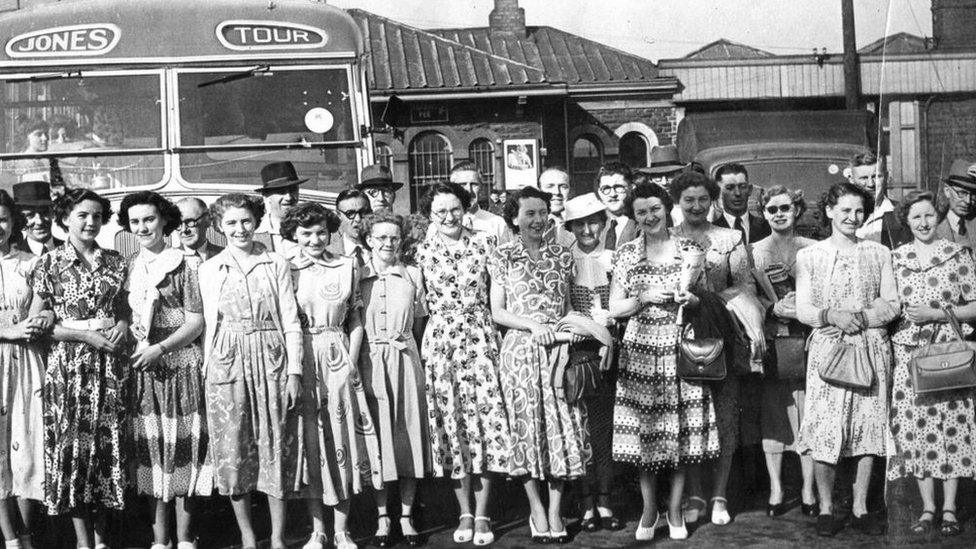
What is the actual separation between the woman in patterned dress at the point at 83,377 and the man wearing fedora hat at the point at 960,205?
4185 millimetres

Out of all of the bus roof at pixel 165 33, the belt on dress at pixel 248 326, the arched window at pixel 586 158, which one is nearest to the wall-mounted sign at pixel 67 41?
the bus roof at pixel 165 33

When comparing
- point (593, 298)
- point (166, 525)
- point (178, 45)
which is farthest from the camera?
point (178, 45)

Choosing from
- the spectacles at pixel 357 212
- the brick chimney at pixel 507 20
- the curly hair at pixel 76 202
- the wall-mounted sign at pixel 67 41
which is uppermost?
the brick chimney at pixel 507 20

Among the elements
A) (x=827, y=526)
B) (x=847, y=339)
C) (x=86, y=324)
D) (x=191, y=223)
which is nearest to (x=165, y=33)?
(x=191, y=223)

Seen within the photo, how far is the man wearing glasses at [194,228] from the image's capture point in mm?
6617

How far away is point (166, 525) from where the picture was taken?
20.7 ft

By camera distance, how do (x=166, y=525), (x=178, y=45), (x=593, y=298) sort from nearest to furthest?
1. (x=166, y=525)
2. (x=593, y=298)
3. (x=178, y=45)

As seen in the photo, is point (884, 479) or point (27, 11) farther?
point (27, 11)

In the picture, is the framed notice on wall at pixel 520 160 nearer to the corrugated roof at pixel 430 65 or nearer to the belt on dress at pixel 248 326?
the corrugated roof at pixel 430 65

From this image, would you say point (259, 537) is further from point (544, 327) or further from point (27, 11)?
point (27, 11)

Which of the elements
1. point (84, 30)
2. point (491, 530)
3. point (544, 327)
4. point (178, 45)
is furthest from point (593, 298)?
point (84, 30)

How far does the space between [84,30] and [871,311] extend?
5.60 meters

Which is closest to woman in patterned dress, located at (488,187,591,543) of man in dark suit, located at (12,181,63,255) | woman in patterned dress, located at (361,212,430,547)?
woman in patterned dress, located at (361,212,430,547)

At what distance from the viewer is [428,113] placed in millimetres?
23250
